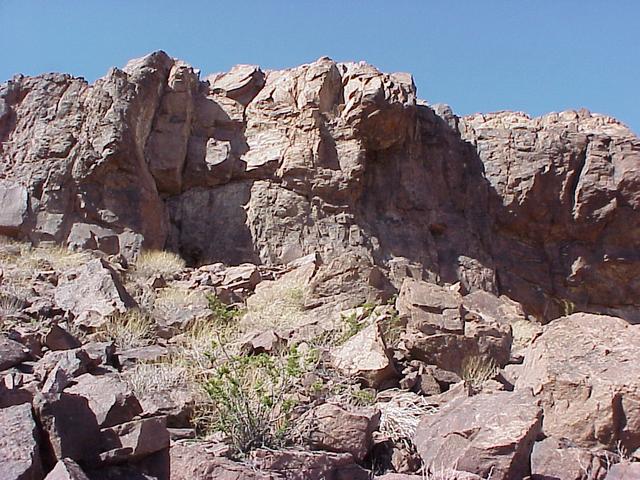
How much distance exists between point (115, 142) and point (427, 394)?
858 cm

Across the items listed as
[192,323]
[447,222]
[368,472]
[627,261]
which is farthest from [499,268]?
[368,472]

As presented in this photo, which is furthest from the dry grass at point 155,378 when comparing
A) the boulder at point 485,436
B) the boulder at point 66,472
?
the boulder at point 485,436

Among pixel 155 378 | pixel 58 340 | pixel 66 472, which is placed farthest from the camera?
pixel 58 340

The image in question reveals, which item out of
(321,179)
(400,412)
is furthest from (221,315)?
(321,179)

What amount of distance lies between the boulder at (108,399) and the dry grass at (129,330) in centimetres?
250

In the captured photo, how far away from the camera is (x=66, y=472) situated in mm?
3906

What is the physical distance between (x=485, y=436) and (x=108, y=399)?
2.34 metres

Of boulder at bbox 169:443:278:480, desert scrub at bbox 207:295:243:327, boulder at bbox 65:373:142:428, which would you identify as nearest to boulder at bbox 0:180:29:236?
desert scrub at bbox 207:295:243:327

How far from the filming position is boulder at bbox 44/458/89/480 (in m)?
3.89

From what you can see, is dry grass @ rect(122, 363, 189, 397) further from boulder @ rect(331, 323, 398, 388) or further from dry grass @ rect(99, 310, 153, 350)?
boulder @ rect(331, 323, 398, 388)

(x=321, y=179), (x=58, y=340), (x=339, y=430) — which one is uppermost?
(x=321, y=179)

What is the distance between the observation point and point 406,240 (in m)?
16.6

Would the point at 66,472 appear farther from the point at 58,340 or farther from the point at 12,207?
the point at 12,207

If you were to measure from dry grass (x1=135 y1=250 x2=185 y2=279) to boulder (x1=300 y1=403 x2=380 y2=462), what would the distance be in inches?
278
